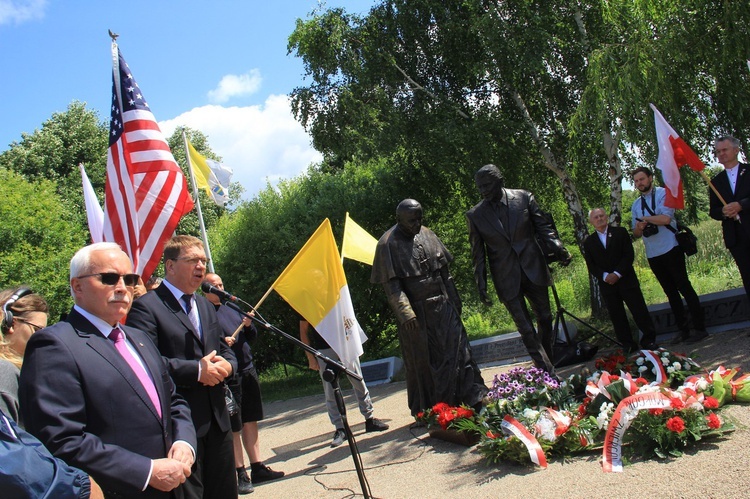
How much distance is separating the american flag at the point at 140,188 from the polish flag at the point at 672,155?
5.25 metres

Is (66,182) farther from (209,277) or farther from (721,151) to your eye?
(721,151)

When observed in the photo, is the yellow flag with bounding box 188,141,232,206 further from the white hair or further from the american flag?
the white hair

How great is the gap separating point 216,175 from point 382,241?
245 inches

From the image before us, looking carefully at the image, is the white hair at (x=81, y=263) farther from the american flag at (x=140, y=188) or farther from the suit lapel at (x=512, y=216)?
the suit lapel at (x=512, y=216)

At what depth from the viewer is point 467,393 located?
21.1ft

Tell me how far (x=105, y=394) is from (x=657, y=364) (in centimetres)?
465

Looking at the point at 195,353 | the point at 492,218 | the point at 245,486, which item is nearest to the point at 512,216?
the point at 492,218

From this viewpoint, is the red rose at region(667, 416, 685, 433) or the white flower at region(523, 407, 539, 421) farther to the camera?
the white flower at region(523, 407, 539, 421)

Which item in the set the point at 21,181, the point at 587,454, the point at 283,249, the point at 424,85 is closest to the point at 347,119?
the point at 424,85

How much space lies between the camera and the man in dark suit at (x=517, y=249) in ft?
21.4

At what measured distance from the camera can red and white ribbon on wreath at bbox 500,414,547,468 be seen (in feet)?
15.8

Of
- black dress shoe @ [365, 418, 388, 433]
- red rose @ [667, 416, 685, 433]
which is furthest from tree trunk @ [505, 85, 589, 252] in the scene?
red rose @ [667, 416, 685, 433]

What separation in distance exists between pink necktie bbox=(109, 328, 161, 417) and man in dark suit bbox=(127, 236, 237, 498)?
2.08 feet

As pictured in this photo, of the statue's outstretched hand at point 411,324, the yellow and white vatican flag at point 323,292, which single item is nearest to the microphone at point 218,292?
the yellow and white vatican flag at point 323,292
